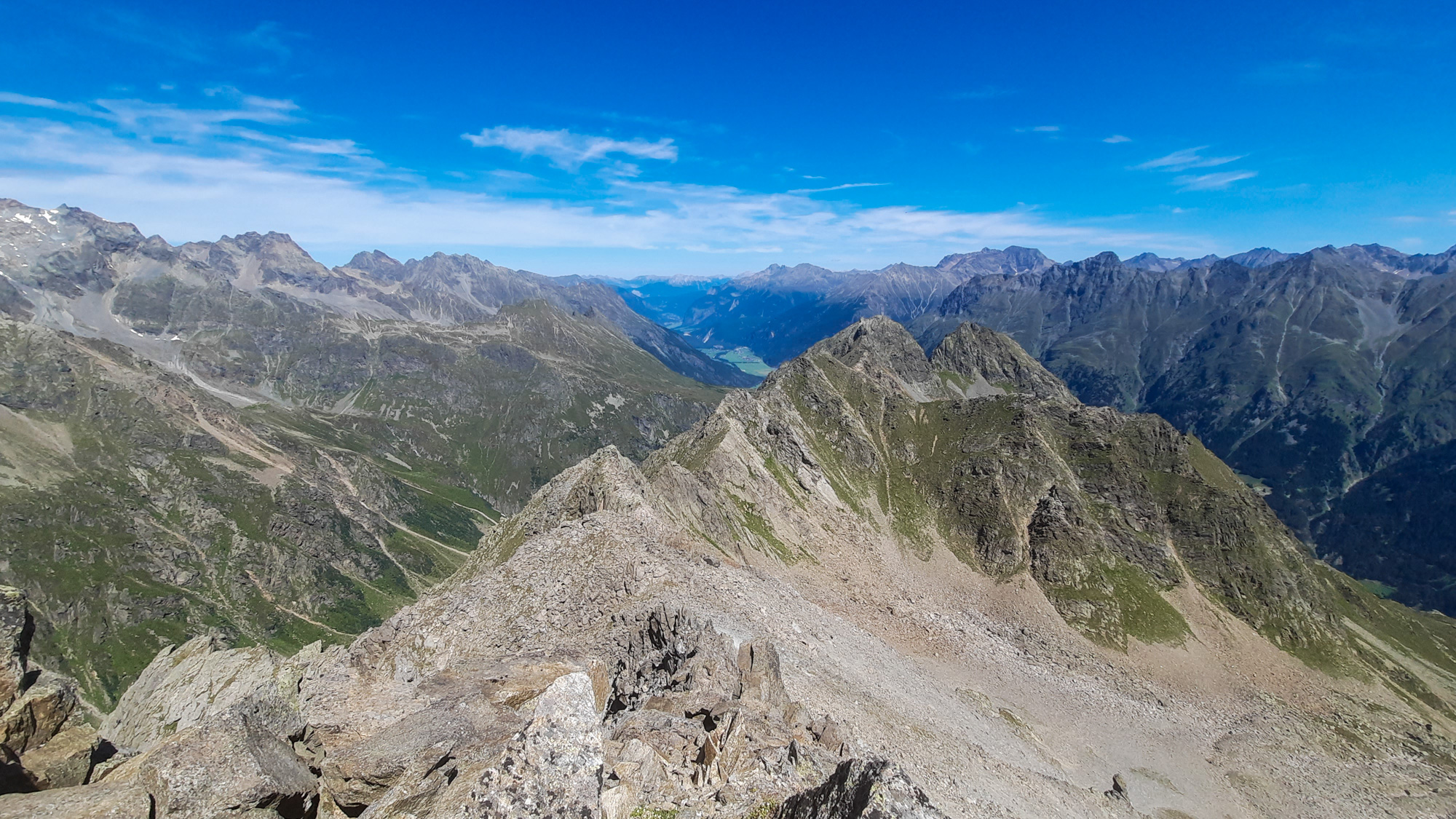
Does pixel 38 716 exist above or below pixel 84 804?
below

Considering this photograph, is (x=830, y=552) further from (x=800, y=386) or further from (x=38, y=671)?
(x=38, y=671)

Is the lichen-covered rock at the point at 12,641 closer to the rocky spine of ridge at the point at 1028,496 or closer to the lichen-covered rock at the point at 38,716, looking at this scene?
the lichen-covered rock at the point at 38,716

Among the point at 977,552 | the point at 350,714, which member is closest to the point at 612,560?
the point at 350,714

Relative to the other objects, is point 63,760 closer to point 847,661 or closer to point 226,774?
point 226,774

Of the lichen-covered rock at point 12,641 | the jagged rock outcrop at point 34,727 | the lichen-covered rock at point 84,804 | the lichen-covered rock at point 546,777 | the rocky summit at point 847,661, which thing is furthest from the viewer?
the rocky summit at point 847,661

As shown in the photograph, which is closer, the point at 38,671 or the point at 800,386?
the point at 38,671

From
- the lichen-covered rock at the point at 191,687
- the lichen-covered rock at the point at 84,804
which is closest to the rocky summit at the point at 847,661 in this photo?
the lichen-covered rock at the point at 84,804

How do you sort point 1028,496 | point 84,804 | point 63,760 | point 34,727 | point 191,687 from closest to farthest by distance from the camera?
point 84,804, point 63,760, point 34,727, point 191,687, point 1028,496

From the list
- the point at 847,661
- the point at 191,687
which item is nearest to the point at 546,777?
the point at 191,687
